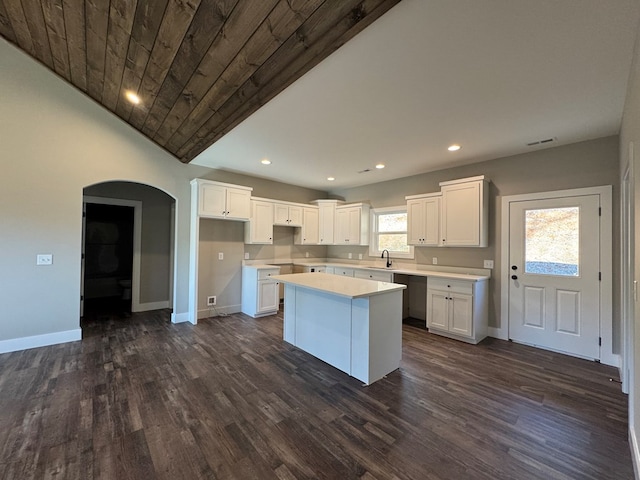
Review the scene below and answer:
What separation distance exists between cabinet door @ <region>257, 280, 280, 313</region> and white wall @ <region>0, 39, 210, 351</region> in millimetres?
2493

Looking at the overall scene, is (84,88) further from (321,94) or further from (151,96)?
(321,94)

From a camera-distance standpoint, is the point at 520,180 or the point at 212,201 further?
the point at 212,201

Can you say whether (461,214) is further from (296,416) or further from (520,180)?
(296,416)

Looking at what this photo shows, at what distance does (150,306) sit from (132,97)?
378 cm

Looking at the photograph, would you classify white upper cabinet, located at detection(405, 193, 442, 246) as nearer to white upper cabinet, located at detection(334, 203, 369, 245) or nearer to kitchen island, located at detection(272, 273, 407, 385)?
white upper cabinet, located at detection(334, 203, 369, 245)

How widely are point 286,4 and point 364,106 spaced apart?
1.17 m

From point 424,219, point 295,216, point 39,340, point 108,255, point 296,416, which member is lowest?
point 296,416

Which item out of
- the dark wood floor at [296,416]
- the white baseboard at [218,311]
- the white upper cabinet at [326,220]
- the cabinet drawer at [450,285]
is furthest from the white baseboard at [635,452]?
the white baseboard at [218,311]

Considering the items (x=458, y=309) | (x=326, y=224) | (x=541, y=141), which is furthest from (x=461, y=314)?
(x=326, y=224)

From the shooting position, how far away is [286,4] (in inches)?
62.5

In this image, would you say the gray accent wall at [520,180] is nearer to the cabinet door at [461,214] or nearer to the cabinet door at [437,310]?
the cabinet door at [461,214]

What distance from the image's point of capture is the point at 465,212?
396cm

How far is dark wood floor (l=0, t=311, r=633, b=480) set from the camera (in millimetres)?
1624

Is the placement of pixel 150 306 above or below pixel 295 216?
below
